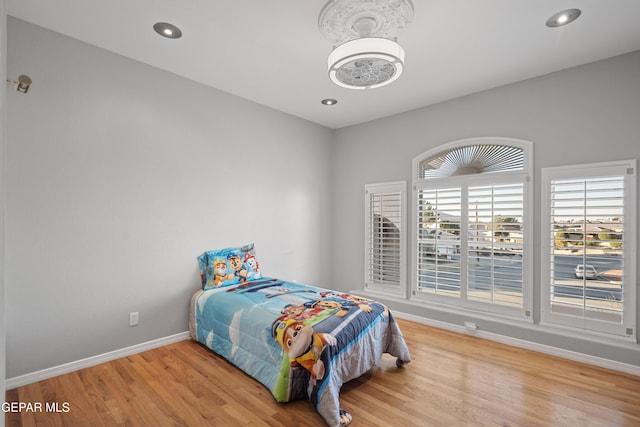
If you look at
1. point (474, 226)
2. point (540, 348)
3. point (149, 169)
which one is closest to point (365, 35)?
point (149, 169)

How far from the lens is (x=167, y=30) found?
8.27 ft

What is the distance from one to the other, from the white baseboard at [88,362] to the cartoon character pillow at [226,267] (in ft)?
2.06

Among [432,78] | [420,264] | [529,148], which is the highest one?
[432,78]

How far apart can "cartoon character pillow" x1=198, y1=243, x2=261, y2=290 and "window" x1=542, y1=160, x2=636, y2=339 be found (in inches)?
124

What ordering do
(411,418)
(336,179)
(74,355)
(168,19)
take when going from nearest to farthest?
(411,418)
(168,19)
(74,355)
(336,179)

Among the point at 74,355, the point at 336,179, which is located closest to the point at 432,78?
the point at 336,179

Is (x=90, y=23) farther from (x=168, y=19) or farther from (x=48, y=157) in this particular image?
(x=48, y=157)

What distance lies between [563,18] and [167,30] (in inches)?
121

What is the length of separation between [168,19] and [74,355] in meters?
2.87

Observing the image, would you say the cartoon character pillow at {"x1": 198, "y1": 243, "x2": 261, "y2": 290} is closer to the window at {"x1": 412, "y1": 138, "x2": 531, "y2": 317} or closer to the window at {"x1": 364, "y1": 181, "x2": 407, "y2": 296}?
the window at {"x1": 364, "y1": 181, "x2": 407, "y2": 296}

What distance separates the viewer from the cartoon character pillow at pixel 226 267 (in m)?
3.36

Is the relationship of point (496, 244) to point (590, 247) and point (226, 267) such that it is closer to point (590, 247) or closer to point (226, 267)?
point (590, 247)

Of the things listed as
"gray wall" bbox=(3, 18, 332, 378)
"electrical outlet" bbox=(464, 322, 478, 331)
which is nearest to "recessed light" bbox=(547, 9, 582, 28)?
"electrical outlet" bbox=(464, 322, 478, 331)

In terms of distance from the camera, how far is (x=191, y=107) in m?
3.39
